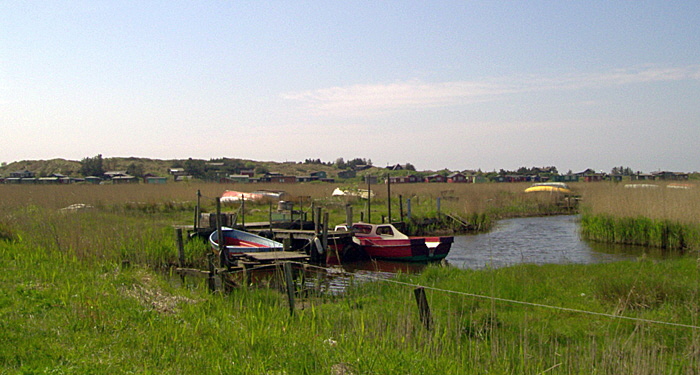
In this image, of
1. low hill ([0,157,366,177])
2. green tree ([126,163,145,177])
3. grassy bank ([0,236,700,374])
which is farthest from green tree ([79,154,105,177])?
grassy bank ([0,236,700,374])

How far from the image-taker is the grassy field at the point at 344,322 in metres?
6.94

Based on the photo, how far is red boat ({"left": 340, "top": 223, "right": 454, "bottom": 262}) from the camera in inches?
886

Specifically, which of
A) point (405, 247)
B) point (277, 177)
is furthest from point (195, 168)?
point (405, 247)

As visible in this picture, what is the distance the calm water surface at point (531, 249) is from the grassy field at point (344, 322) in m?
5.65

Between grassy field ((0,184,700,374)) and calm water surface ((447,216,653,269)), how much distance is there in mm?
5648

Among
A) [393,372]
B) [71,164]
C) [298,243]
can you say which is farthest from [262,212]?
[71,164]

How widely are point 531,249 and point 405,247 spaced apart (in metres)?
6.40

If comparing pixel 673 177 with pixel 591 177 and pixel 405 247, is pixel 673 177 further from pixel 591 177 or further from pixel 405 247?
pixel 405 247

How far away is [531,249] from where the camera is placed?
2538cm

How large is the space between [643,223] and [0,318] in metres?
24.5

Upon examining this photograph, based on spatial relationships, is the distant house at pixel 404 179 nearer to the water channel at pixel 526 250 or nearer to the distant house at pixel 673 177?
the distant house at pixel 673 177

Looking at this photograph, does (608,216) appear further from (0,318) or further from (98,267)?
(0,318)

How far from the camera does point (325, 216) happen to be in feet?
68.3

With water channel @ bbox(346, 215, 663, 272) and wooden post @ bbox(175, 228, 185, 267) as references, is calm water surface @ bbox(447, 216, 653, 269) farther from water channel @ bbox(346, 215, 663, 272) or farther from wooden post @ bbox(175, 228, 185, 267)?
wooden post @ bbox(175, 228, 185, 267)
